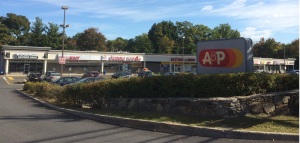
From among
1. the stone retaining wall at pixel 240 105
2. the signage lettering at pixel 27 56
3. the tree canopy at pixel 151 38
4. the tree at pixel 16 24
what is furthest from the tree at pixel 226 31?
the stone retaining wall at pixel 240 105

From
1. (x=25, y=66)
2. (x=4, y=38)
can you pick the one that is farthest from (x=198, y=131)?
(x=4, y=38)

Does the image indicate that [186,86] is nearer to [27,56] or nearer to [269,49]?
[27,56]

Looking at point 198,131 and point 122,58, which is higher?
point 122,58

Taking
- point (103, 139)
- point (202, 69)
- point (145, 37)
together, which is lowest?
point (103, 139)

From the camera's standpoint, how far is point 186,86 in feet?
35.5

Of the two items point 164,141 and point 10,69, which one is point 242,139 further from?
point 10,69

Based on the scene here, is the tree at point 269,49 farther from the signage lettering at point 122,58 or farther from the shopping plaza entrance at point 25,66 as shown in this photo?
the shopping plaza entrance at point 25,66

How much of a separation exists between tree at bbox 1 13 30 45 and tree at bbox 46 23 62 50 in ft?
26.6

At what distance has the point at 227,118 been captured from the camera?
30.3ft

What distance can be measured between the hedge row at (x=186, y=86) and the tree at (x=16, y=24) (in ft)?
289

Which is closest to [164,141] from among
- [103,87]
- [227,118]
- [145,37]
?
[227,118]

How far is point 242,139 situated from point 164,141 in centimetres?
183

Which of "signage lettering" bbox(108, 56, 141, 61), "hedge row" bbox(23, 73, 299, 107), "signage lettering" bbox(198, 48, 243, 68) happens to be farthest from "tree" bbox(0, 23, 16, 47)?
"signage lettering" bbox(198, 48, 243, 68)

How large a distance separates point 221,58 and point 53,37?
8607 cm
